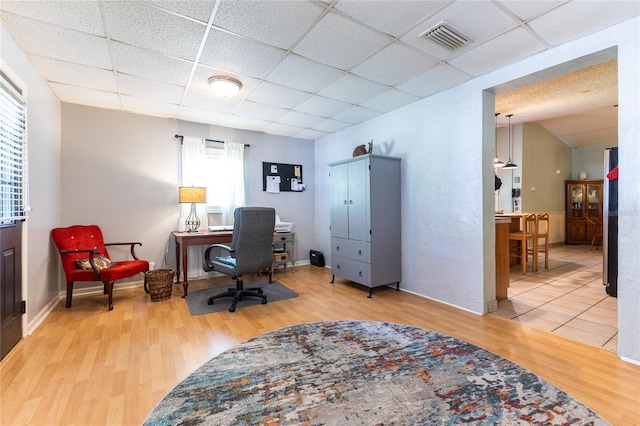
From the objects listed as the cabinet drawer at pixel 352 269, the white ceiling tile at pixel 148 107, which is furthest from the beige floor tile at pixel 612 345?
the white ceiling tile at pixel 148 107

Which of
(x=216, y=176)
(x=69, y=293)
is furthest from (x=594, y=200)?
(x=69, y=293)

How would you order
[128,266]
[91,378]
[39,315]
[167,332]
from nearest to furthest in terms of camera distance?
[91,378], [167,332], [39,315], [128,266]

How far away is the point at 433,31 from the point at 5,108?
11.1 feet

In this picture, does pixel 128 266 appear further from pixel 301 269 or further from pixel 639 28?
pixel 639 28

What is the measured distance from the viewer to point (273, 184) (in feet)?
17.0

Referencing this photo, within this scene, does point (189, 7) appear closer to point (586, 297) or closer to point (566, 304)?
point (566, 304)

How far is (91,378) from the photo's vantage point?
1.84 meters

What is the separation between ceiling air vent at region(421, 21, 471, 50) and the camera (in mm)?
2131

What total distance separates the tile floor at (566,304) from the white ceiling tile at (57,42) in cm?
457

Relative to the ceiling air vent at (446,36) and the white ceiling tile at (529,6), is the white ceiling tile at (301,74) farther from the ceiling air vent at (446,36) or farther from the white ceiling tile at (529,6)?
Result: the white ceiling tile at (529,6)

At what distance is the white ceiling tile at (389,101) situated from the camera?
338 centimetres

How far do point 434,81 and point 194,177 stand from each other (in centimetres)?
363

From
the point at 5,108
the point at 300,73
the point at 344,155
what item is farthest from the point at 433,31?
the point at 5,108

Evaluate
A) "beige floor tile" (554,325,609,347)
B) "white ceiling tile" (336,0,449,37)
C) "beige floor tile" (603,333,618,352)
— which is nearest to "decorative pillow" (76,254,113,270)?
"white ceiling tile" (336,0,449,37)
